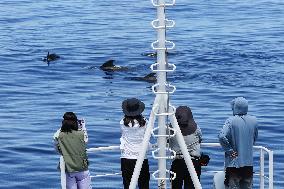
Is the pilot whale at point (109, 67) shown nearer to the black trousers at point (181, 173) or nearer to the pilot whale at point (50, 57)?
the pilot whale at point (50, 57)

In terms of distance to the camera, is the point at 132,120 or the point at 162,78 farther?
the point at 132,120

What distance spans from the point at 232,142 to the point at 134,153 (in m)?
1.61

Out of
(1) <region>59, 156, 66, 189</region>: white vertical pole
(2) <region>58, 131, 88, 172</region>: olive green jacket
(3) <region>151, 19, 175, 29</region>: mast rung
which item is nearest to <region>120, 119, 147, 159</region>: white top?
(2) <region>58, 131, 88, 172</region>: olive green jacket

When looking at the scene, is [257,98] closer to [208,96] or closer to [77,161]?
[208,96]

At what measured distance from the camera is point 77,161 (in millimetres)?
15844

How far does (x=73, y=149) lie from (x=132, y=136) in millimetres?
1032

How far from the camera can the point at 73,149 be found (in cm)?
1576

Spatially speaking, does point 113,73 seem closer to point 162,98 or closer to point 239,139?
point 239,139

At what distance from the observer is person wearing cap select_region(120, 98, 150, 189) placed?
49.3ft

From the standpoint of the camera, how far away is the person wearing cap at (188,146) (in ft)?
49.9

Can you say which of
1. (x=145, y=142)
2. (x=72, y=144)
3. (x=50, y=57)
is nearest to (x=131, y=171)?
(x=72, y=144)

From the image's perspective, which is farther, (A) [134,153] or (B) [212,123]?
(B) [212,123]

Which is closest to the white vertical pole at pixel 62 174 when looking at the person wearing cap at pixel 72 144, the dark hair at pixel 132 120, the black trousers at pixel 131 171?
the person wearing cap at pixel 72 144

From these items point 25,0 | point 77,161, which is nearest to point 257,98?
point 77,161
